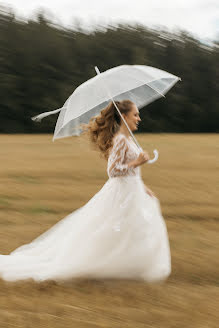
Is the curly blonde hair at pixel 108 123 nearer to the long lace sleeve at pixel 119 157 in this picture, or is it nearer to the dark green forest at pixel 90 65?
the long lace sleeve at pixel 119 157

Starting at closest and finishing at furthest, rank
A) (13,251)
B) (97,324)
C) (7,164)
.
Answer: (97,324)
(13,251)
(7,164)

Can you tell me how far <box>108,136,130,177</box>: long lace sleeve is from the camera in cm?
410

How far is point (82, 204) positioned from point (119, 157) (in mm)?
3480

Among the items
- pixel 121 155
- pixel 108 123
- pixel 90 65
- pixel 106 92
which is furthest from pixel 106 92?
pixel 90 65

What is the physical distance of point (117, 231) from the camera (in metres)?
4.13

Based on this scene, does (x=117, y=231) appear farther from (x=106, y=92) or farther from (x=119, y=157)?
(x=106, y=92)

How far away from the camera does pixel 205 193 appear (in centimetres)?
828

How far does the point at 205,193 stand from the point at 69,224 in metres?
4.10

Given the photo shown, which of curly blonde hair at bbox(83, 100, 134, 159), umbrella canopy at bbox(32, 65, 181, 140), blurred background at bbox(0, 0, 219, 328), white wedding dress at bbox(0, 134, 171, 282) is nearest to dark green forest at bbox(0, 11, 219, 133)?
blurred background at bbox(0, 0, 219, 328)

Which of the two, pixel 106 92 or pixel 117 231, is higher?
pixel 106 92

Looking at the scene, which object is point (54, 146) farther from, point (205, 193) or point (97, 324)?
point (97, 324)

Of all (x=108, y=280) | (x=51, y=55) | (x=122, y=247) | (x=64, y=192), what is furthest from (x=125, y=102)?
(x=51, y=55)

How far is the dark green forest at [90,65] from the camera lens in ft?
63.8

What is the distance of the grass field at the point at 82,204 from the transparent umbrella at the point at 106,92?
310 mm
